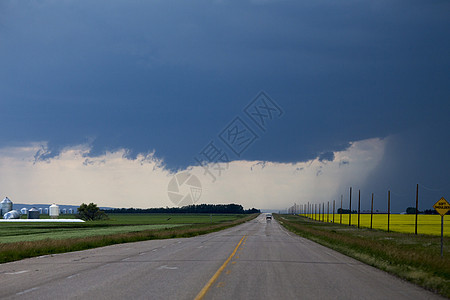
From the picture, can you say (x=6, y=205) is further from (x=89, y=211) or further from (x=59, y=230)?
(x=59, y=230)

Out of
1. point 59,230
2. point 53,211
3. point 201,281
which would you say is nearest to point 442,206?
point 201,281

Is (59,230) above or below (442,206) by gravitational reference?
below

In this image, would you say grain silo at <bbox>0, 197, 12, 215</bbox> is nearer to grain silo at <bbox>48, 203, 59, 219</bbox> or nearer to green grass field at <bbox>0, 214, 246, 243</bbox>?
grain silo at <bbox>48, 203, 59, 219</bbox>

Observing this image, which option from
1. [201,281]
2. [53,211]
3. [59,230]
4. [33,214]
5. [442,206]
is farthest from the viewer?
[53,211]

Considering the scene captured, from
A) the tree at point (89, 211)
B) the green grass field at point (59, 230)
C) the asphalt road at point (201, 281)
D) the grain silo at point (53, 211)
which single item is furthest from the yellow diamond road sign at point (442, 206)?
the grain silo at point (53, 211)

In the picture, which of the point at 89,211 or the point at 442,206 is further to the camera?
the point at 89,211

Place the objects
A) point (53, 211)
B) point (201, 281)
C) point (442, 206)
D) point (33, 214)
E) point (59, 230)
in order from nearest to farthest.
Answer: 1. point (201, 281)
2. point (442, 206)
3. point (59, 230)
4. point (33, 214)
5. point (53, 211)

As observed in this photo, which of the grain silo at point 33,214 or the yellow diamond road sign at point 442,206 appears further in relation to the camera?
the grain silo at point 33,214

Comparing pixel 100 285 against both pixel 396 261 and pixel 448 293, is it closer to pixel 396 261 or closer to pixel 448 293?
pixel 448 293

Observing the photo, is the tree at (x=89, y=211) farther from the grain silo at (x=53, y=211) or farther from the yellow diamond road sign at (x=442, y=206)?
the yellow diamond road sign at (x=442, y=206)

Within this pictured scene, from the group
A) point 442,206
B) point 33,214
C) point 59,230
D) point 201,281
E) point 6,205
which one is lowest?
point 33,214

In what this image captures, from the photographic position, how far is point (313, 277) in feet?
51.1

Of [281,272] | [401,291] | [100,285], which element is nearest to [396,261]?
[281,272]

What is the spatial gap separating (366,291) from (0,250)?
2050cm
